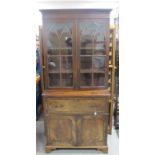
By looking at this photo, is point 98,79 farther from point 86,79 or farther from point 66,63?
point 66,63

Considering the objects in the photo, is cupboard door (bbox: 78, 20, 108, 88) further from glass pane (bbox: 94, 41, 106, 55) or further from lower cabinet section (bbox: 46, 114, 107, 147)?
lower cabinet section (bbox: 46, 114, 107, 147)

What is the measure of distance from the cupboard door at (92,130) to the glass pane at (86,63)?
25.3 inches

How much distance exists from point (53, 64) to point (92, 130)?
3.40ft

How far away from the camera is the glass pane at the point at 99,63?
8.18 ft

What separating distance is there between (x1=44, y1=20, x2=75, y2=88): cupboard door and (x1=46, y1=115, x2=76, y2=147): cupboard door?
17.8 inches

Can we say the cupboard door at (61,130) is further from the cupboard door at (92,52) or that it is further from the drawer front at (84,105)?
the cupboard door at (92,52)

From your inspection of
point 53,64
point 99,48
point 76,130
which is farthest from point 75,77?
point 76,130

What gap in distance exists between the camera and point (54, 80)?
256 cm

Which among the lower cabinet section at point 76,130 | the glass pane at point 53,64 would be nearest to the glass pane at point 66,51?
the glass pane at point 53,64

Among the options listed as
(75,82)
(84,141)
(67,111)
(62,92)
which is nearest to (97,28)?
(75,82)

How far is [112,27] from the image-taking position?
2.66 meters
